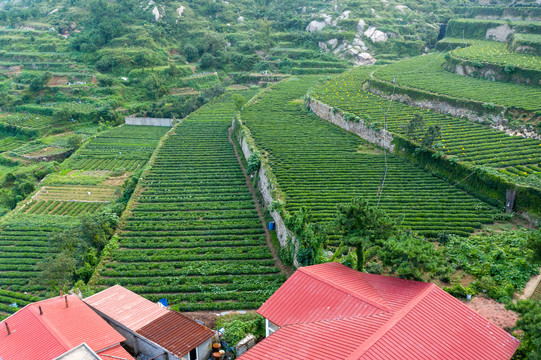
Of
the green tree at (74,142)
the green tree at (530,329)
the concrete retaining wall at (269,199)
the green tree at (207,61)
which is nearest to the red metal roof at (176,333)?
the concrete retaining wall at (269,199)

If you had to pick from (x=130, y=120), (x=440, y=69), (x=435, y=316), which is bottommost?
(x=130, y=120)

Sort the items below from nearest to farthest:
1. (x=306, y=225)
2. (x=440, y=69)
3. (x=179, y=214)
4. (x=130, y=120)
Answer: (x=306, y=225), (x=179, y=214), (x=440, y=69), (x=130, y=120)

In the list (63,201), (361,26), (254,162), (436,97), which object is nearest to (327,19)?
(361,26)

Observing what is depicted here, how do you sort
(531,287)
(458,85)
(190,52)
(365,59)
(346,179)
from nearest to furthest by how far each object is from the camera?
(531,287), (346,179), (458,85), (365,59), (190,52)

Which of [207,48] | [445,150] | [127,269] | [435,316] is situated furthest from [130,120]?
[435,316]

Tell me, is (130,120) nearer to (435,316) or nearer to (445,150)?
(445,150)

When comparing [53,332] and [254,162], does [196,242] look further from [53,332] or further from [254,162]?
[53,332]
